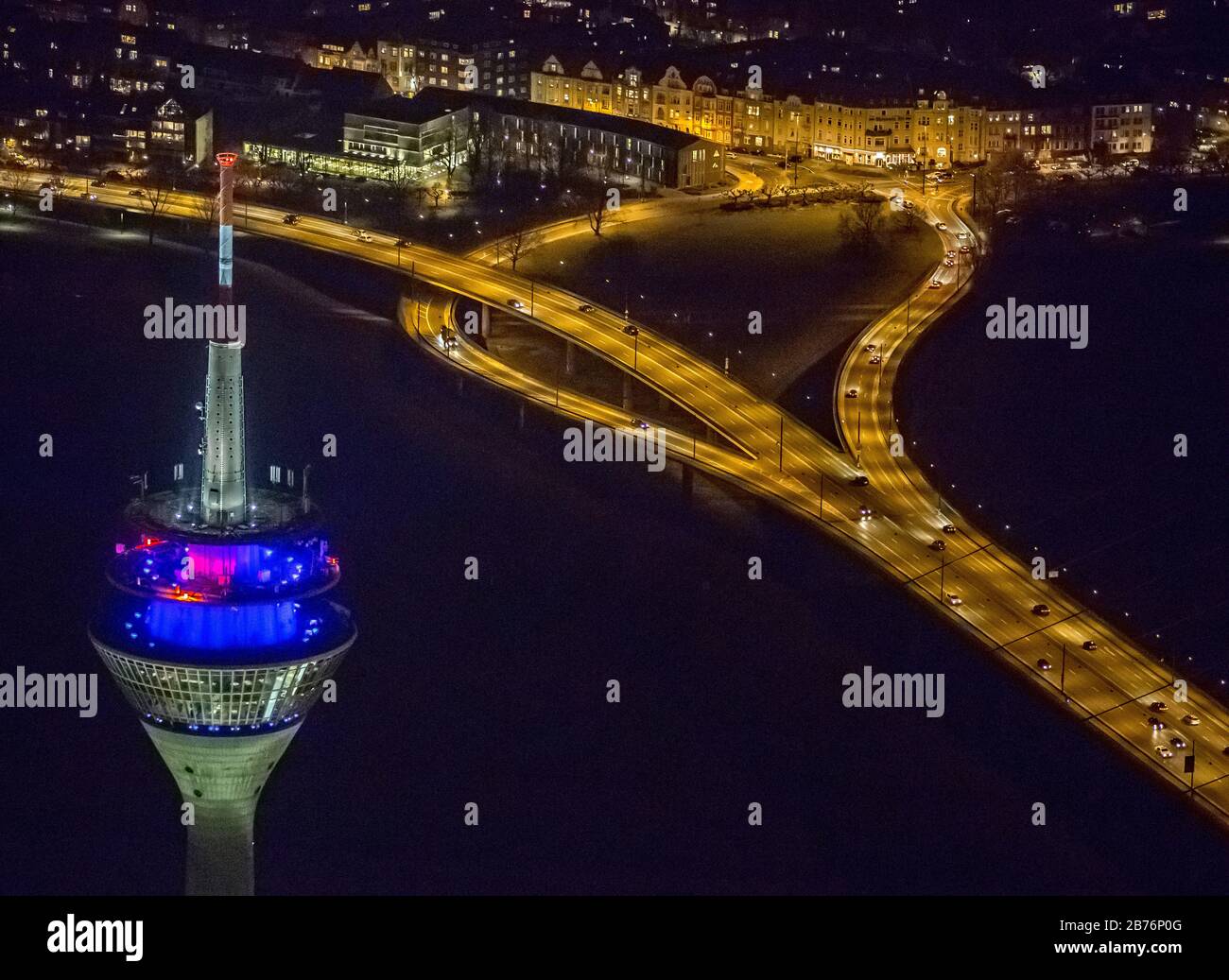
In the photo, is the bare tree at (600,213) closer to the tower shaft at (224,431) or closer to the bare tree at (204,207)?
the bare tree at (204,207)

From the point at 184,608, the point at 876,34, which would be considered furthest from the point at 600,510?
the point at 876,34

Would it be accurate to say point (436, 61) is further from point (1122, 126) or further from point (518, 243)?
point (518, 243)

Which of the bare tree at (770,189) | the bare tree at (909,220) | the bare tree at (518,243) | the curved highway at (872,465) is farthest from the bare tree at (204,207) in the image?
the bare tree at (909,220)

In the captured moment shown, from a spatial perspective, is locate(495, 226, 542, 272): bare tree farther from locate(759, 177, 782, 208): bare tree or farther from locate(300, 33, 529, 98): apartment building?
locate(300, 33, 529, 98): apartment building

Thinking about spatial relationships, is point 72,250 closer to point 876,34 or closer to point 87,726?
point 87,726

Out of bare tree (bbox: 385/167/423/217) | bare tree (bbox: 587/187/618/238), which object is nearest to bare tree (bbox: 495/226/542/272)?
bare tree (bbox: 587/187/618/238)

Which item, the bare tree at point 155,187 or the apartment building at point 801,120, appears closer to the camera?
the bare tree at point 155,187

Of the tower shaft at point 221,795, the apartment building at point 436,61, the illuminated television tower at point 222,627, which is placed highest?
the apartment building at point 436,61

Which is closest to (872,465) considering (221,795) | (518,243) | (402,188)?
(518,243)
